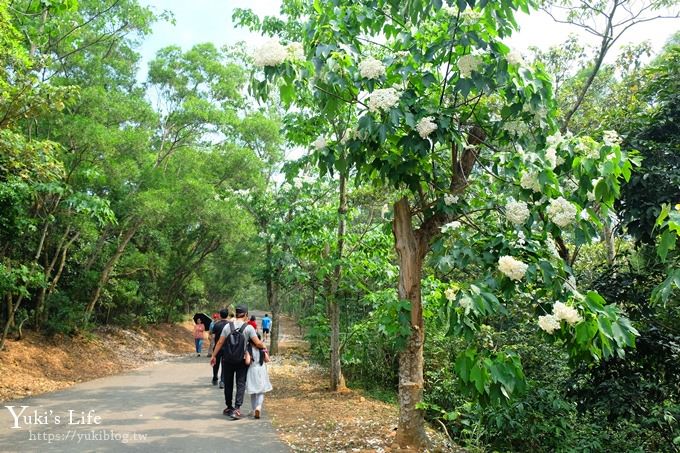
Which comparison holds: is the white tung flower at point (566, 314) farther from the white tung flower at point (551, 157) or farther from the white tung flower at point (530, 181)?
the white tung flower at point (551, 157)

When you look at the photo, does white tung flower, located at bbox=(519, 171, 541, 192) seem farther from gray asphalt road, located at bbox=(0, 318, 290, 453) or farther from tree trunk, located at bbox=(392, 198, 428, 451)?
gray asphalt road, located at bbox=(0, 318, 290, 453)

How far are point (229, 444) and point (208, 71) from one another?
14.5 m

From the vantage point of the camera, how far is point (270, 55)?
12.8 ft

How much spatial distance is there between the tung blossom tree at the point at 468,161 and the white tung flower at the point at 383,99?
0.5 inches

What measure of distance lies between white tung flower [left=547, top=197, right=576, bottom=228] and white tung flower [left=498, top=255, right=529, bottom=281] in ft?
1.46

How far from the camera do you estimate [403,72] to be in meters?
4.34

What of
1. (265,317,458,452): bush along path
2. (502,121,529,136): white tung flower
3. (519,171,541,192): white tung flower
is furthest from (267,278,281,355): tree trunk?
(519,171,541,192): white tung flower

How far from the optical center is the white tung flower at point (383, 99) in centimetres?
393

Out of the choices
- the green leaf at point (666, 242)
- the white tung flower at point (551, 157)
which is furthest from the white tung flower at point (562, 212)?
the green leaf at point (666, 242)

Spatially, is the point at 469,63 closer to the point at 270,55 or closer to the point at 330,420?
the point at 270,55

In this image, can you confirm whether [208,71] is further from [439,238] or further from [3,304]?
[439,238]

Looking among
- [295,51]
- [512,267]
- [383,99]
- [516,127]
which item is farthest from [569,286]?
[295,51]

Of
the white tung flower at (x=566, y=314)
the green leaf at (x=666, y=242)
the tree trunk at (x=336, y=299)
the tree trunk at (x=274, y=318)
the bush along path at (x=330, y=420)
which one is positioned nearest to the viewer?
the green leaf at (x=666, y=242)

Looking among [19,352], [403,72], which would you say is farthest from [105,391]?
[403,72]
